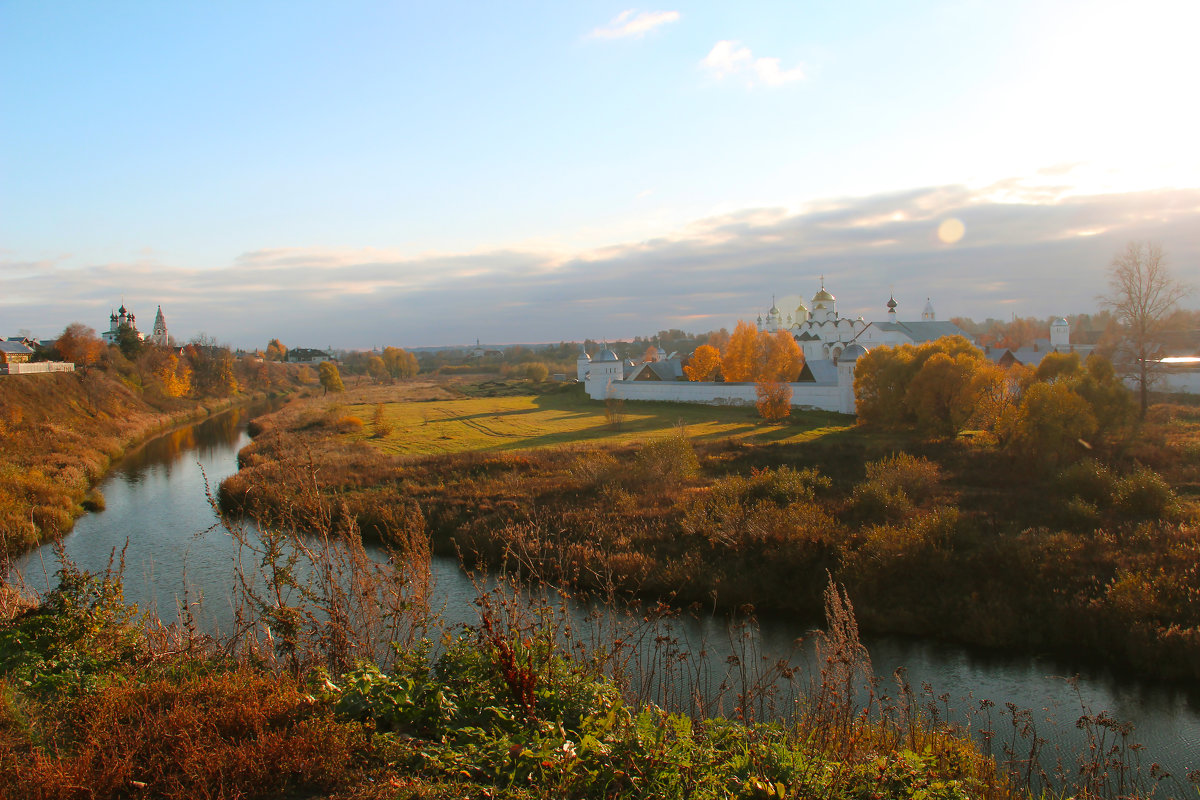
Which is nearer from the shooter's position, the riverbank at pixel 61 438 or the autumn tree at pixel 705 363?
the riverbank at pixel 61 438

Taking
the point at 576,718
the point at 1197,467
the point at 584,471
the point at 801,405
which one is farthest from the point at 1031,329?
the point at 576,718

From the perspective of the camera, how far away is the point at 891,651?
10305 millimetres

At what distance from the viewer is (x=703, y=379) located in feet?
180

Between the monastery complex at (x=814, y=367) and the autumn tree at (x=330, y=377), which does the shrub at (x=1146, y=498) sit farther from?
Result: the autumn tree at (x=330, y=377)

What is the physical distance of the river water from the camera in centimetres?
779

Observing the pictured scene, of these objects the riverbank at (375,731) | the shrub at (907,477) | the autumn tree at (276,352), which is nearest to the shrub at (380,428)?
the shrub at (907,477)

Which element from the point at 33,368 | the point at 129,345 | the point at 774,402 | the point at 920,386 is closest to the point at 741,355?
the point at 774,402

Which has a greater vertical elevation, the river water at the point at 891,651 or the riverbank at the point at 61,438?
the riverbank at the point at 61,438

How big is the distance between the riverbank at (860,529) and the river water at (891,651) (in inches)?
24.5

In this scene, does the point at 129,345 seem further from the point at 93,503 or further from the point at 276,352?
the point at 276,352

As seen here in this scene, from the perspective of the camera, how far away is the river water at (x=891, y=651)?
779cm

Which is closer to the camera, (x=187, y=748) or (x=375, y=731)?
(x=187, y=748)

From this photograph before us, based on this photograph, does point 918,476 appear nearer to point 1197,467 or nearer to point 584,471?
point 1197,467

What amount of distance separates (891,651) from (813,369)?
37.8 metres
